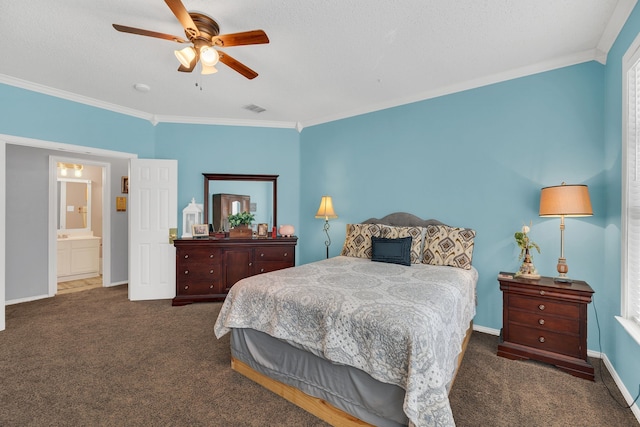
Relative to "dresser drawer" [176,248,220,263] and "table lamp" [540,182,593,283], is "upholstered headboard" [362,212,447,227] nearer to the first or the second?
"table lamp" [540,182,593,283]

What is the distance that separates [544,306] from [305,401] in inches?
80.4

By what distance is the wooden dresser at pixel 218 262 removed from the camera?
402 cm

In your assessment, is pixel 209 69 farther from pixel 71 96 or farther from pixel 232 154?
pixel 71 96

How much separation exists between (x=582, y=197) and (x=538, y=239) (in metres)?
0.65

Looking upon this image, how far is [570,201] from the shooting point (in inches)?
92.5

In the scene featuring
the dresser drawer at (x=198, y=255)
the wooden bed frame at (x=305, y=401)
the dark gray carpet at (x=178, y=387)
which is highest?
the dresser drawer at (x=198, y=255)

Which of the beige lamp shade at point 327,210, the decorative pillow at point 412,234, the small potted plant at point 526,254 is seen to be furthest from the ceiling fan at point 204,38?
the small potted plant at point 526,254

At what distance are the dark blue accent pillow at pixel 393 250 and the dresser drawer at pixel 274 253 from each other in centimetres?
146

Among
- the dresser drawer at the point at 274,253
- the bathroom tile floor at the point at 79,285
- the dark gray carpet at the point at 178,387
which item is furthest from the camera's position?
the bathroom tile floor at the point at 79,285

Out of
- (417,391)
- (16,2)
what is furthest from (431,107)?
(16,2)

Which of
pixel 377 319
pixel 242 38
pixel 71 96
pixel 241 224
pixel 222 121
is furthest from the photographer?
pixel 222 121

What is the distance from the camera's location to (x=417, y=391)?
138 cm

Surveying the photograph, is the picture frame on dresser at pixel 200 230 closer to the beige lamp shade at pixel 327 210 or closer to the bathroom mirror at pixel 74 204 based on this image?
the beige lamp shade at pixel 327 210

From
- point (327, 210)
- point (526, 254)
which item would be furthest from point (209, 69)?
point (526, 254)
